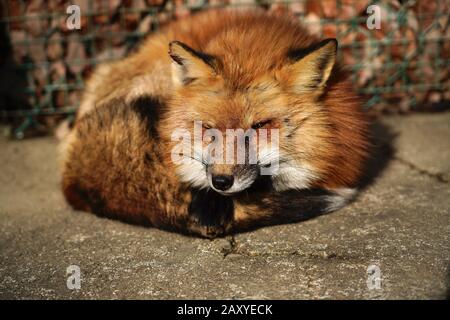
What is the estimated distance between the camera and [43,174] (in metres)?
3.17

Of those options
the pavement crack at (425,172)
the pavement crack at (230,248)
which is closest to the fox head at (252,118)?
the pavement crack at (230,248)

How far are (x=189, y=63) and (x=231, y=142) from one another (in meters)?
0.38

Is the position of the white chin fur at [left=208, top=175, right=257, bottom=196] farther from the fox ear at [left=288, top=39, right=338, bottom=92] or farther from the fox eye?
the fox ear at [left=288, top=39, right=338, bottom=92]

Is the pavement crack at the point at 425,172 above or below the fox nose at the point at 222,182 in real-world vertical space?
below

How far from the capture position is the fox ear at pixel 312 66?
209 cm

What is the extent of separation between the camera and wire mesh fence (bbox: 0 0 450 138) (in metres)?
3.62

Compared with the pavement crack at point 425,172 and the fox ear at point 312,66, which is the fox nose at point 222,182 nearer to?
the fox ear at point 312,66

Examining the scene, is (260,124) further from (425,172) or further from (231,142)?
(425,172)

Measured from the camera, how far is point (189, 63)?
85.4 inches

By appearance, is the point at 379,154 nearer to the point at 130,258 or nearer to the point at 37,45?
the point at 130,258

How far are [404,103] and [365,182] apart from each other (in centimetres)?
135

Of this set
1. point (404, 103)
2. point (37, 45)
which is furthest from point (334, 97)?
point (37, 45)

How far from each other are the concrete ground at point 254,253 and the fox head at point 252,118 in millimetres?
257

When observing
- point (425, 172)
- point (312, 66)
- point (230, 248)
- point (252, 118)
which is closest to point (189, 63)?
point (252, 118)
